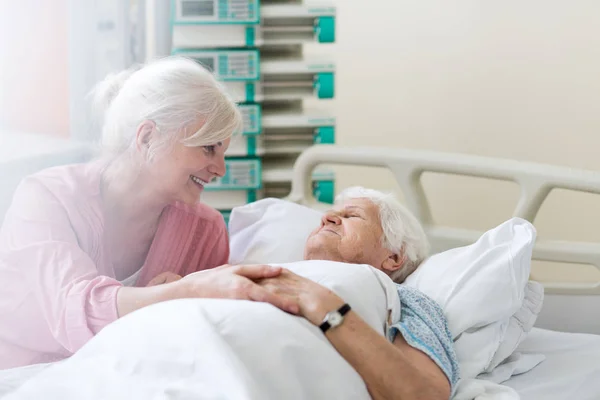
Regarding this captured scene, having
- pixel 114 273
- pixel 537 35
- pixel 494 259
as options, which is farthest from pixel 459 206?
pixel 114 273

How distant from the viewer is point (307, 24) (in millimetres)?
2773

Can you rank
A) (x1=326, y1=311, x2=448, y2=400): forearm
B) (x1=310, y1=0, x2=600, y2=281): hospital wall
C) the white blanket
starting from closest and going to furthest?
the white blanket → (x1=326, y1=311, x2=448, y2=400): forearm → (x1=310, y1=0, x2=600, y2=281): hospital wall

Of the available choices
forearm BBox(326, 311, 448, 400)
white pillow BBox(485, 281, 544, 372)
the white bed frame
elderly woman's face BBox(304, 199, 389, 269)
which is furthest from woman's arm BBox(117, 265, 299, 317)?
the white bed frame

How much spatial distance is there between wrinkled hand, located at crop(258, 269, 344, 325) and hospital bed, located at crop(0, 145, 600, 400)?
55 centimetres

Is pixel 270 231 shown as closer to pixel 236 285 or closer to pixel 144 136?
pixel 144 136

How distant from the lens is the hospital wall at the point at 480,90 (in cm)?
319

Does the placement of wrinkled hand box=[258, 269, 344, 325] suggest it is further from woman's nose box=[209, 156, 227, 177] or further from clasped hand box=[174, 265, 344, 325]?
woman's nose box=[209, 156, 227, 177]

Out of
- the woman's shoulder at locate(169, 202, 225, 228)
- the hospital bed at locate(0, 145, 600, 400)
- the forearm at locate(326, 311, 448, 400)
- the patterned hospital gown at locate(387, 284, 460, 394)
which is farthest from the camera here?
the woman's shoulder at locate(169, 202, 225, 228)

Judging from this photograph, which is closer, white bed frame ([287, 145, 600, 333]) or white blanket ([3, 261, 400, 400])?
white blanket ([3, 261, 400, 400])

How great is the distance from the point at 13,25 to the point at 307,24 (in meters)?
1.14

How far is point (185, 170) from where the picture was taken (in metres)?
1.92

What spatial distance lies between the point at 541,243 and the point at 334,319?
3.26 feet

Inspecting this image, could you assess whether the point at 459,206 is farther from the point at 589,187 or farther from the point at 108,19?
the point at 108,19

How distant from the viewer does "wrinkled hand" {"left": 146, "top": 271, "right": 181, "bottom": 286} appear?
6.53 ft
